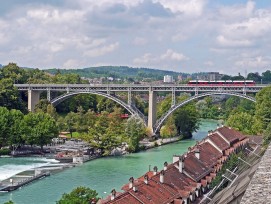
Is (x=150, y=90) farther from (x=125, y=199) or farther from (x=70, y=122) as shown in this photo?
(x=125, y=199)

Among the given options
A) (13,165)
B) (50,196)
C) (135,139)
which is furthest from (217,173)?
(135,139)

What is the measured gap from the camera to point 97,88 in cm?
5722

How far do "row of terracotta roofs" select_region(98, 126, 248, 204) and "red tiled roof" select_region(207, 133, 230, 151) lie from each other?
0.49 feet

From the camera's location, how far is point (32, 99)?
2395 inches

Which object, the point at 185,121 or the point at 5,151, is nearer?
the point at 5,151

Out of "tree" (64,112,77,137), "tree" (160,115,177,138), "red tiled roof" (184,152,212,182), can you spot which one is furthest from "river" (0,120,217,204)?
"tree" (64,112,77,137)

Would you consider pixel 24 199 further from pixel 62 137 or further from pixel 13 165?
pixel 62 137

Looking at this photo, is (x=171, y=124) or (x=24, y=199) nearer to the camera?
(x=24, y=199)

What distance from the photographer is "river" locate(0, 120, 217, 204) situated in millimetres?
24562

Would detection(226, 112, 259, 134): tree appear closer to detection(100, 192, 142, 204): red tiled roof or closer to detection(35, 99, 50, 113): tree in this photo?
detection(35, 99, 50, 113): tree

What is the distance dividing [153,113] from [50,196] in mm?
30863

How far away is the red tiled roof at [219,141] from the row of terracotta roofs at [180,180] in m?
0.15

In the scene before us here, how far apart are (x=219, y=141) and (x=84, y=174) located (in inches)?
340

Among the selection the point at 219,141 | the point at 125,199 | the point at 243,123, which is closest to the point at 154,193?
the point at 125,199
